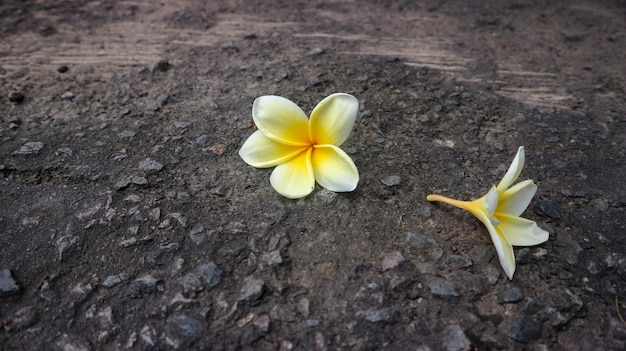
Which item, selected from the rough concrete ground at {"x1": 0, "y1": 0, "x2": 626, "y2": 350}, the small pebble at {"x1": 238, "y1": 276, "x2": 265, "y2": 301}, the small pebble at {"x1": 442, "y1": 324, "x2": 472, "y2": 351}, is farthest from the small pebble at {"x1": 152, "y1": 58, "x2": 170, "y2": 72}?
the small pebble at {"x1": 442, "y1": 324, "x2": 472, "y2": 351}

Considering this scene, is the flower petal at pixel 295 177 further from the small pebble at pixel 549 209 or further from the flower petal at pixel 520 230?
the small pebble at pixel 549 209

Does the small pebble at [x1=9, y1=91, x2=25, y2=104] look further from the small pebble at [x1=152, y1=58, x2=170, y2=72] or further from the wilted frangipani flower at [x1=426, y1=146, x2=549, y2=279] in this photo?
the wilted frangipani flower at [x1=426, y1=146, x2=549, y2=279]

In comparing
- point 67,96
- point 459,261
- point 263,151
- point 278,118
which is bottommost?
point 67,96

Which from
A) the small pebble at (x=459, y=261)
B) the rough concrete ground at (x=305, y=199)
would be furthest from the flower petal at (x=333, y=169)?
the small pebble at (x=459, y=261)

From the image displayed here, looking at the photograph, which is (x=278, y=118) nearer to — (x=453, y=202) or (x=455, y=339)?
(x=453, y=202)

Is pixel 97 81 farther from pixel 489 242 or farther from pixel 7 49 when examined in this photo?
pixel 489 242

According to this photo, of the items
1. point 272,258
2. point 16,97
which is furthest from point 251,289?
point 16,97
